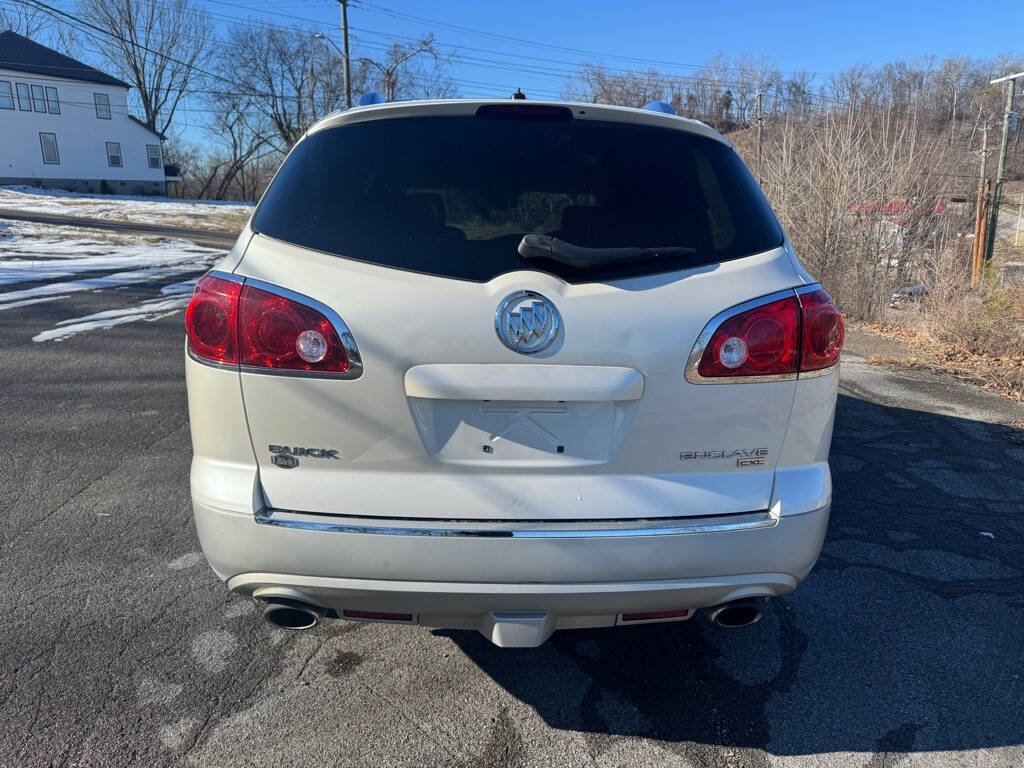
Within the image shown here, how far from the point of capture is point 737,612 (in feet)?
7.40

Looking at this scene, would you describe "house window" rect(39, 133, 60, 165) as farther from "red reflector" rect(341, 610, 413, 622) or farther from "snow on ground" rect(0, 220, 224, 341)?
"red reflector" rect(341, 610, 413, 622)

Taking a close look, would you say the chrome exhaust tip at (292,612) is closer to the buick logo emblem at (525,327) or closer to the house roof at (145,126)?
the buick logo emblem at (525,327)

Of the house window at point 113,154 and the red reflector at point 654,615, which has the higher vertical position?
the house window at point 113,154

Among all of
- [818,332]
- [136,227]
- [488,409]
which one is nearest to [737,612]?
[818,332]

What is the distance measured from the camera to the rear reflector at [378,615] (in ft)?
6.96

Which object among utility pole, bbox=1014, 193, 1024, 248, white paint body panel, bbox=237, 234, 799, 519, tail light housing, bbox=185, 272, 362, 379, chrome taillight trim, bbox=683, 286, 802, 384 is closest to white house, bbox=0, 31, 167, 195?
utility pole, bbox=1014, 193, 1024, 248

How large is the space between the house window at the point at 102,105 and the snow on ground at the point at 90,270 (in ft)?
127

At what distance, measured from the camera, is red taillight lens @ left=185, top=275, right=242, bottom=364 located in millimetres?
2053

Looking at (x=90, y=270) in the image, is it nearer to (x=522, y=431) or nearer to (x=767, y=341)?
(x=522, y=431)

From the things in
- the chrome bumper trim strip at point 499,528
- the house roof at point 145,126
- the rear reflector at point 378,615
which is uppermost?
the house roof at point 145,126

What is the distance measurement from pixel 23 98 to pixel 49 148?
134 inches

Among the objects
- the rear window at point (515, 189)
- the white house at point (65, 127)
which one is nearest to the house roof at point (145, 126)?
the white house at point (65, 127)

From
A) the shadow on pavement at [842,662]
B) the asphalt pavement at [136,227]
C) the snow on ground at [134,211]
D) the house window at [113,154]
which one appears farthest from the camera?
the house window at [113,154]

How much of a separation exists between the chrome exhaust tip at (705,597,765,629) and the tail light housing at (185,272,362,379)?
1286 millimetres
